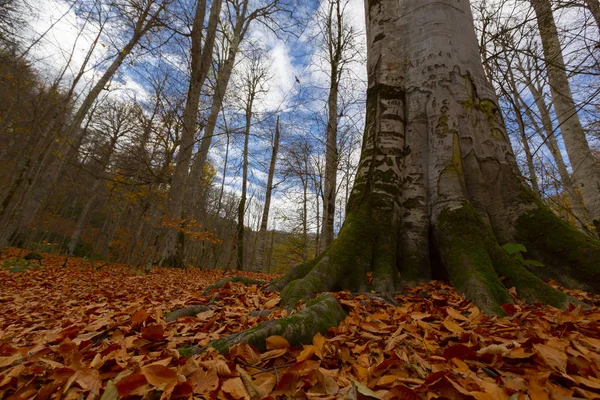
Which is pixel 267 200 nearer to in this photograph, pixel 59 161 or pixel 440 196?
pixel 59 161

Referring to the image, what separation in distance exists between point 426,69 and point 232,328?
3.49 metres

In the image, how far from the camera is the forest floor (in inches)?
36.6

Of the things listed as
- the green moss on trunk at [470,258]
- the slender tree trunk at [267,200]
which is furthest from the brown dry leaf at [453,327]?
the slender tree trunk at [267,200]

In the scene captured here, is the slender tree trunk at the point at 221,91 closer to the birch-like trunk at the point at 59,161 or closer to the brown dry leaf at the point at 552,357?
the birch-like trunk at the point at 59,161

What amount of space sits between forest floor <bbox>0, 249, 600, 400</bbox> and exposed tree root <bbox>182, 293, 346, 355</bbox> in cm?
6

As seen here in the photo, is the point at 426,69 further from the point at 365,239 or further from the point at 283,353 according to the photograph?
the point at 283,353

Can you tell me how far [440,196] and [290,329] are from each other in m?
2.12

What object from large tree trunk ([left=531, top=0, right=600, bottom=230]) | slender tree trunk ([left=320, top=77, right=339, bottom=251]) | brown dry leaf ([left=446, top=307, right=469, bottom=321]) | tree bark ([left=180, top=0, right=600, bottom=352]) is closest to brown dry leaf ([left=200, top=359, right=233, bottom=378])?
tree bark ([left=180, top=0, right=600, bottom=352])

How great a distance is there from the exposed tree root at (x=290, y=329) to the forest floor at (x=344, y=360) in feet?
0.19

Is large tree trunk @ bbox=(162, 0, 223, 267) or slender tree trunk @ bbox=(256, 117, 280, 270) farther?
slender tree trunk @ bbox=(256, 117, 280, 270)

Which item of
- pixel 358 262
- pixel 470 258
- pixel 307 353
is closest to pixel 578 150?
pixel 470 258

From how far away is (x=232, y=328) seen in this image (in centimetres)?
179

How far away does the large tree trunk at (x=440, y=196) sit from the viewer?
2.30m

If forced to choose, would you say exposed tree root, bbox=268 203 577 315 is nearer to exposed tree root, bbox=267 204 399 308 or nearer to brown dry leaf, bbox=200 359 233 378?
exposed tree root, bbox=267 204 399 308
